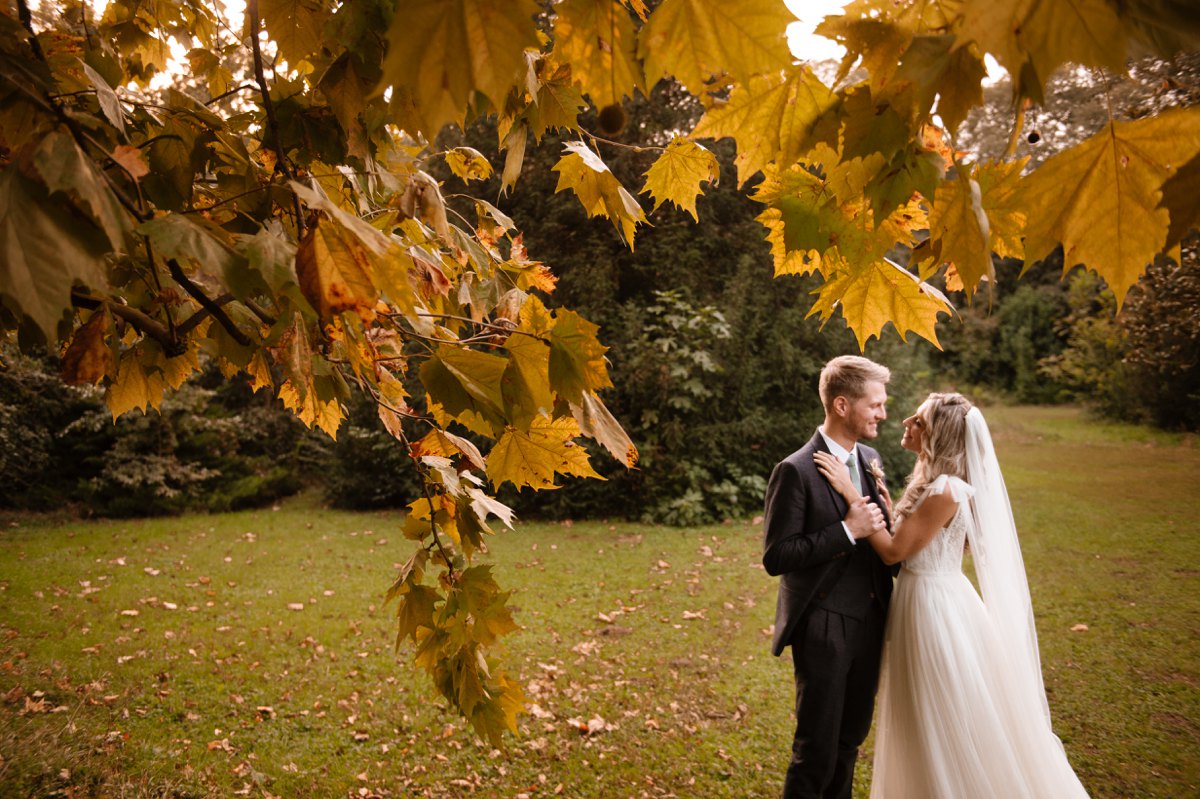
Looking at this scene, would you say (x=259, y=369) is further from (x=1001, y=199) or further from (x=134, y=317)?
(x=1001, y=199)

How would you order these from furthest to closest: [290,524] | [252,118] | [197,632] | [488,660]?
[290,524] < [197,632] < [488,660] < [252,118]

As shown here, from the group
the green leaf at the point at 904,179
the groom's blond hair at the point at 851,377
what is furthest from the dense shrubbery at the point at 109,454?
the green leaf at the point at 904,179

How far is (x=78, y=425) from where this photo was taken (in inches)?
375

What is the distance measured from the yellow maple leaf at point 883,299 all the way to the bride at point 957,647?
195 cm

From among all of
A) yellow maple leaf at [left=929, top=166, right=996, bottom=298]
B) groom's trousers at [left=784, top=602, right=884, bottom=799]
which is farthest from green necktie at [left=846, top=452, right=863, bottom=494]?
yellow maple leaf at [left=929, top=166, right=996, bottom=298]

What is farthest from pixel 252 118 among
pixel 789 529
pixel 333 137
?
pixel 789 529

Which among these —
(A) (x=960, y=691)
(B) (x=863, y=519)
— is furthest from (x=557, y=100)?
(A) (x=960, y=691)

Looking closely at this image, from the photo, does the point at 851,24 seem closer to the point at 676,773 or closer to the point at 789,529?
the point at 789,529

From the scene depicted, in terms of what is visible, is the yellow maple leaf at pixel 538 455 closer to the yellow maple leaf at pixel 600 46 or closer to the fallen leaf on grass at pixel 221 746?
the yellow maple leaf at pixel 600 46

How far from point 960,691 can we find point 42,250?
3699 mm

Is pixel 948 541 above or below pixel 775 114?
below

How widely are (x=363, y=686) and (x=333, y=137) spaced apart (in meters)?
4.83

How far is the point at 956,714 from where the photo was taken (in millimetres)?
3152

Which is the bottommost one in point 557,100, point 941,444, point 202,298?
point 941,444
